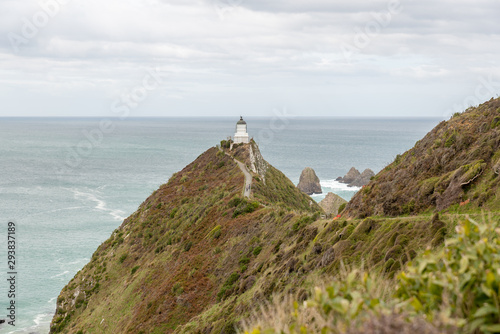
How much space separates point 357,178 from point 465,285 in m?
125

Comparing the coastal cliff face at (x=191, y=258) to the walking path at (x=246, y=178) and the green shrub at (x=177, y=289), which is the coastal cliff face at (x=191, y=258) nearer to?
the green shrub at (x=177, y=289)

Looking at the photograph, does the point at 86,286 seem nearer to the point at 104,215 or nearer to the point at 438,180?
the point at 438,180

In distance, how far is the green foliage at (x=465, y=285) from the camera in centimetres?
859

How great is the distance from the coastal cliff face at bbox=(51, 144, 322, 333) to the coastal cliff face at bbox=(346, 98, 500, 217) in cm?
522

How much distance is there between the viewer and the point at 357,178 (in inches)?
5182

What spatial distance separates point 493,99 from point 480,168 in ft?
36.6

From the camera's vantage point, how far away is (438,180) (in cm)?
2906

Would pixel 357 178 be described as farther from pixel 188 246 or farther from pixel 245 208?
pixel 188 246

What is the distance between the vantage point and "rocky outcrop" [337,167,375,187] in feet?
421

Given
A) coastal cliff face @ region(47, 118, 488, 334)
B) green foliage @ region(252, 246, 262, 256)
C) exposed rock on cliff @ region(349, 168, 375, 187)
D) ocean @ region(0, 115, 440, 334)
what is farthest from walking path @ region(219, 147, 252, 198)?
exposed rock on cliff @ region(349, 168, 375, 187)

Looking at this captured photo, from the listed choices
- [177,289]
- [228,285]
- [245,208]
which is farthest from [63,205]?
[228,285]

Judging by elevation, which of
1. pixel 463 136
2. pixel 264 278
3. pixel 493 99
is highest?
pixel 493 99

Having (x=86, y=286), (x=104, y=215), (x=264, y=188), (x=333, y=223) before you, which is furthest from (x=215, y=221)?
(x=104, y=215)

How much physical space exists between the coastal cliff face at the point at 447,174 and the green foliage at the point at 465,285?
47.7 feet
